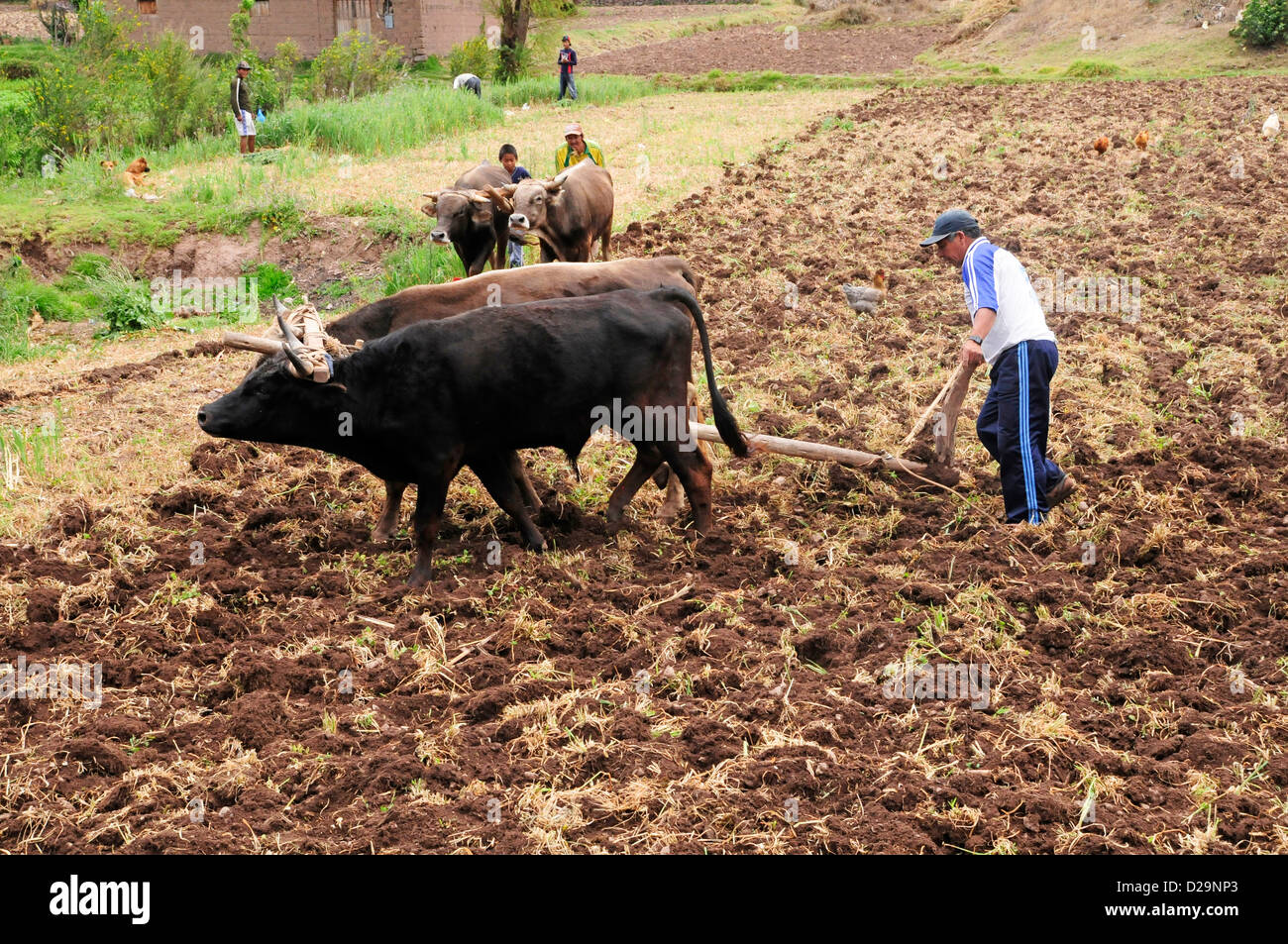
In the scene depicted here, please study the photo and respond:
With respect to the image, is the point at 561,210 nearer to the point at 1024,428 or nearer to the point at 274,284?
the point at 274,284

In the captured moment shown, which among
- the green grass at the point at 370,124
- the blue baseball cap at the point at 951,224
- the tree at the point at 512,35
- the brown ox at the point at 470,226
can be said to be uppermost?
the tree at the point at 512,35

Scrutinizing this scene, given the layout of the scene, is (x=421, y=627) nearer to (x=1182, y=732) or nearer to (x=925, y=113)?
(x=1182, y=732)

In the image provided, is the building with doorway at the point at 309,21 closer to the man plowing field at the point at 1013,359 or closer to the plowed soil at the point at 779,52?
the plowed soil at the point at 779,52

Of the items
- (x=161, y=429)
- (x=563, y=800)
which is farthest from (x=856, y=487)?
(x=161, y=429)

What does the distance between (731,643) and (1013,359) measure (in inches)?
101

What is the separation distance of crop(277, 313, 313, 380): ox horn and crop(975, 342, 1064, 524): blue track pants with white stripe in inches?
158

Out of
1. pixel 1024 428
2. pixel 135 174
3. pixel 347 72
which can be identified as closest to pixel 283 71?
pixel 347 72

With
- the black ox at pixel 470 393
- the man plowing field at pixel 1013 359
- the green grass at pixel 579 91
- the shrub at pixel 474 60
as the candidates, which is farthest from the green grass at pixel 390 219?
the shrub at pixel 474 60

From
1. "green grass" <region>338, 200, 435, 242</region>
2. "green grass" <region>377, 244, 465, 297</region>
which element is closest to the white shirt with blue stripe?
"green grass" <region>377, 244, 465, 297</region>

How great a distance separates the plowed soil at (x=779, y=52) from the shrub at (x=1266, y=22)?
30.8 ft

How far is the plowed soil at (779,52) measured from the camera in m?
36.5

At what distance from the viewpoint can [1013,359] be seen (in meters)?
7.09

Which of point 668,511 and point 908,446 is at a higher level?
point 908,446
